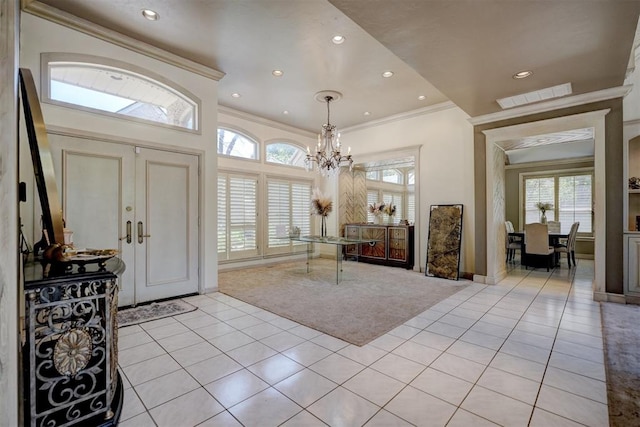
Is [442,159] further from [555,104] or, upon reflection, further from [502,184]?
[555,104]

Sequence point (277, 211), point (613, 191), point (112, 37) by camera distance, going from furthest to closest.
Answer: point (277, 211) → point (613, 191) → point (112, 37)

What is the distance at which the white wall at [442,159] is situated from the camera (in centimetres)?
555

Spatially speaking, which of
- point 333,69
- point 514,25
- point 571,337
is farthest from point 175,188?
point 571,337

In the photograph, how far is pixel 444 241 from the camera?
5680mm

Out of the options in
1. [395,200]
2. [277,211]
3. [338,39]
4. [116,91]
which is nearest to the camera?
[338,39]

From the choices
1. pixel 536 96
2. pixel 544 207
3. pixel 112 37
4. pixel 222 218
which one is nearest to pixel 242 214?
pixel 222 218

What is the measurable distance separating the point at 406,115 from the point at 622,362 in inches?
205

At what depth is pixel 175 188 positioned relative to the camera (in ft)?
13.8

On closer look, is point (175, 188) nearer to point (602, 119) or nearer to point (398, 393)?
point (398, 393)

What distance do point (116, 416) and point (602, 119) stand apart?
6.28 m

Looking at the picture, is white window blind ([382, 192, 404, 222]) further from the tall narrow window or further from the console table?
the tall narrow window

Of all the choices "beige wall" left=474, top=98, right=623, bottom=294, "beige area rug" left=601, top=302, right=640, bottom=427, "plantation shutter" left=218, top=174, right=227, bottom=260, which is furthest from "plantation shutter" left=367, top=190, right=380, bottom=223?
"beige area rug" left=601, top=302, right=640, bottom=427

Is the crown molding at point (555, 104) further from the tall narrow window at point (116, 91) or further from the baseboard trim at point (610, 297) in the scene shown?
the tall narrow window at point (116, 91)

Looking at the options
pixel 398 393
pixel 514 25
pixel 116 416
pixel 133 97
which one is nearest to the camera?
pixel 116 416
